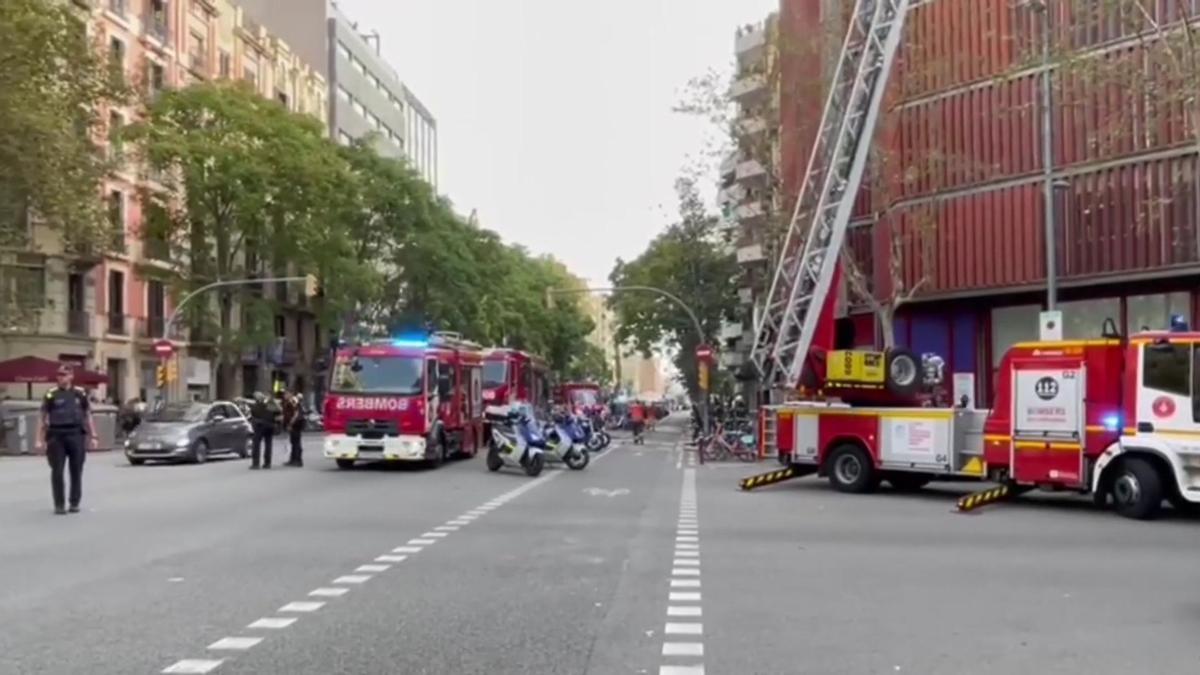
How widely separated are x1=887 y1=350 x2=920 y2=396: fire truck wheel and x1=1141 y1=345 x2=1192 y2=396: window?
15.1 feet

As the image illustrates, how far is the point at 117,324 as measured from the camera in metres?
57.0

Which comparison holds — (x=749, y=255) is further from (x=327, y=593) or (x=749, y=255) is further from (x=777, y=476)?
(x=327, y=593)

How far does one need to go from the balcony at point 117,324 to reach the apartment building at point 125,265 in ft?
0.13

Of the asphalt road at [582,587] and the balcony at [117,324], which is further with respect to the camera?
the balcony at [117,324]

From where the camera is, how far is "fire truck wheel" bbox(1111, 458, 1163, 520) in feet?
61.0

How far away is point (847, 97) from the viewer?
3117 centimetres

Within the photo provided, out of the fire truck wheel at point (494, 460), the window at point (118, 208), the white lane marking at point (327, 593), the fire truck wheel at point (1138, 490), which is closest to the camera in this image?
the white lane marking at point (327, 593)

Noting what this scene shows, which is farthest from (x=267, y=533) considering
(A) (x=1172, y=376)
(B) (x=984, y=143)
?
(B) (x=984, y=143)

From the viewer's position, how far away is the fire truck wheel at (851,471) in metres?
23.1

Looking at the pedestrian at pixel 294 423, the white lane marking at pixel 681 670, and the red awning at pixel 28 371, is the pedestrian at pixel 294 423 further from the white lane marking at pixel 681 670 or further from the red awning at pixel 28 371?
the white lane marking at pixel 681 670

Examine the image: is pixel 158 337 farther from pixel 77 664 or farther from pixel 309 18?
pixel 77 664

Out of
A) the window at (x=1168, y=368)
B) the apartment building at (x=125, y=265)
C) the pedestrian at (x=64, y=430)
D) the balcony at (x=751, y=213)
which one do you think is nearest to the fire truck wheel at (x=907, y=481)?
the window at (x=1168, y=368)

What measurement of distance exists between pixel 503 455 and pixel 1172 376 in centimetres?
1332

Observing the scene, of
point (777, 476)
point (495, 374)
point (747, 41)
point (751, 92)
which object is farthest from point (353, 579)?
point (747, 41)
